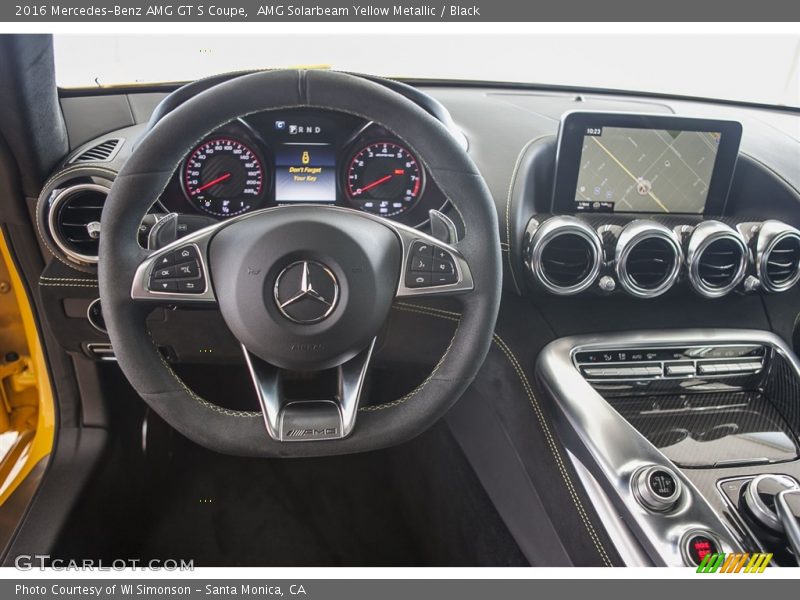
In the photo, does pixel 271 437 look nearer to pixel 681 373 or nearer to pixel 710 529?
pixel 710 529

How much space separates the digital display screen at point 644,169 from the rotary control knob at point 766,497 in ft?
1.97

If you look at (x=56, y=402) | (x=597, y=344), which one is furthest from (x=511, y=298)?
(x=56, y=402)

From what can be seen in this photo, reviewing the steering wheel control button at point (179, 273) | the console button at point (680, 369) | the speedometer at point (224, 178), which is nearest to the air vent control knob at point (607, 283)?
the console button at point (680, 369)

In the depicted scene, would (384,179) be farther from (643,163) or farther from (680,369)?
(680,369)

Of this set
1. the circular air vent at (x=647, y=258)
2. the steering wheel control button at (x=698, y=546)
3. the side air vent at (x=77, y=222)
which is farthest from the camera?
the circular air vent at (x=647, y=258)

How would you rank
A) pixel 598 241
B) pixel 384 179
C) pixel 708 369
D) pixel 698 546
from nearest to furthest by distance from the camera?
pixel 698 546
pixel 384 179
pixel 598 241
pixel 708 369

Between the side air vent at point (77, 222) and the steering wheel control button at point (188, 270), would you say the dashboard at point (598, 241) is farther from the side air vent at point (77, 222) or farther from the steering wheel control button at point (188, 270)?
the steering wheel control button at point (188, 270)

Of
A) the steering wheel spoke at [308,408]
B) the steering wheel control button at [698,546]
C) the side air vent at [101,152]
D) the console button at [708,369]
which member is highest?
the side air vent at [101,152]

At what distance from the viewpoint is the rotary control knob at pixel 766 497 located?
3.61 feet

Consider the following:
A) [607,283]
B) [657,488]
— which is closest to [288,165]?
[607,283]

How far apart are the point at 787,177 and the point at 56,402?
1.82 meters

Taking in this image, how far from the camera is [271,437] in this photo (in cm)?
94

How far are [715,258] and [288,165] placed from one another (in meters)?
0.93

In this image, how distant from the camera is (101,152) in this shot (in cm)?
124
